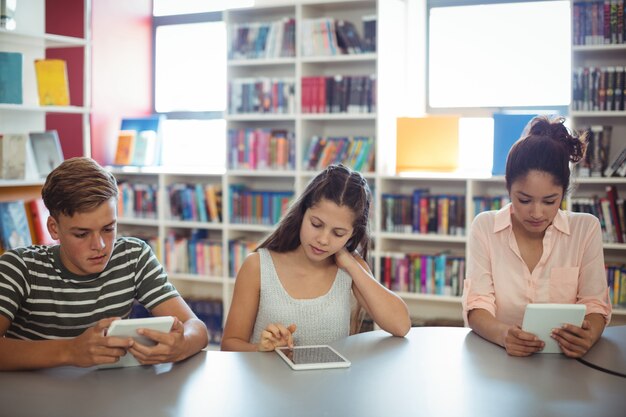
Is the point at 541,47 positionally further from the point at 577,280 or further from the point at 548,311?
the point at 548,311

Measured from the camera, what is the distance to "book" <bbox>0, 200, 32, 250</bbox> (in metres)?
3.57

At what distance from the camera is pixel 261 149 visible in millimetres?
4754

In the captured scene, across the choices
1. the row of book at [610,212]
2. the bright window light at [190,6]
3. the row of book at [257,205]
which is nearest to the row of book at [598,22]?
the row of book at [610,212]

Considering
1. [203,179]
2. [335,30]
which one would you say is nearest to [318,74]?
[335,30]

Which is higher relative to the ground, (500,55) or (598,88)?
(500,55)

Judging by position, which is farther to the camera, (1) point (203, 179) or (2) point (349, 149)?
(1) point (203, 179)

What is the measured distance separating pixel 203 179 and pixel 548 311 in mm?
3526

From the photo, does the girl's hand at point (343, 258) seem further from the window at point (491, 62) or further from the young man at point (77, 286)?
the window at point (491, 62)

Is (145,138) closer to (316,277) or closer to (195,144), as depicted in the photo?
(195,144)

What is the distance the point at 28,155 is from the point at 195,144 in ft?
6.06

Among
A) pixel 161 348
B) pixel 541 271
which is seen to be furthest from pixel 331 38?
pixel 161 348

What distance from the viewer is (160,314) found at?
2045mm

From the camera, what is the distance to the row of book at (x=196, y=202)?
4914mm

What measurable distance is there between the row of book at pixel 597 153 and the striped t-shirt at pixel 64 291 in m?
2.72
